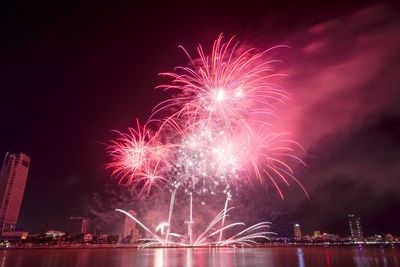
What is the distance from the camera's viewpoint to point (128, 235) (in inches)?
6585

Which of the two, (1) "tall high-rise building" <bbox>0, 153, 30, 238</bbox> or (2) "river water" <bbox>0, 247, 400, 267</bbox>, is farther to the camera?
(1) "tall high-rise building" <bbox>0, 153, 30, 238</bbox>

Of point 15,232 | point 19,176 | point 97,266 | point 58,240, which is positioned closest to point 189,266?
point 97,266

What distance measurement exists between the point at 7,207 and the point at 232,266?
21642 centimetres

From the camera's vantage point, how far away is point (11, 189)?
605 feet

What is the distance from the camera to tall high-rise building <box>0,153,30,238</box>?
178 m

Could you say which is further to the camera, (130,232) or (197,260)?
→ (130,232)

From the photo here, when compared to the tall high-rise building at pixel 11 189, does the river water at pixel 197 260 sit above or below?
below

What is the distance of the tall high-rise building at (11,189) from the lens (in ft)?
585

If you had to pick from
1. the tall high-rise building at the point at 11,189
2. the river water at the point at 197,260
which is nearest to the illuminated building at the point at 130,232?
the tall high-rise building at the point at 11,189

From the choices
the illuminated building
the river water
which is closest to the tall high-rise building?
the illuminated building

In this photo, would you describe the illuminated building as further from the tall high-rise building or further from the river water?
the river water

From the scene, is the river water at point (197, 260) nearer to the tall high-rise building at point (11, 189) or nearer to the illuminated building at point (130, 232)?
the illuminated building at point (130, 232)

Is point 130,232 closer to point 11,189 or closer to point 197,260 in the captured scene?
point 11,189

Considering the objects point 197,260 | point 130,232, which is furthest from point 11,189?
point 197,260
